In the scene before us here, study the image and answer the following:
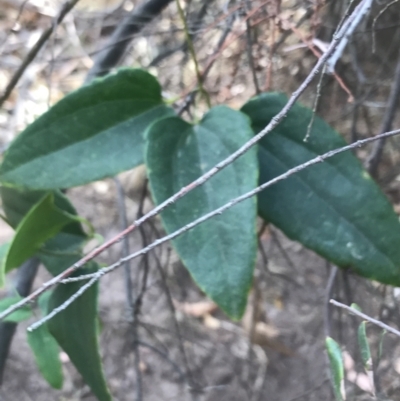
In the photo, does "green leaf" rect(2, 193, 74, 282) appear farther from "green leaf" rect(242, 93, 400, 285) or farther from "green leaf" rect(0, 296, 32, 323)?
"green leaf" rect(242, 93, 400, 285)

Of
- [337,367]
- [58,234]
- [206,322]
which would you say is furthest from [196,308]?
[337,367]

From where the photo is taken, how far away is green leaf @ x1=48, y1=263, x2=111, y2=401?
19.4 inches

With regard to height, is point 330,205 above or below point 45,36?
below

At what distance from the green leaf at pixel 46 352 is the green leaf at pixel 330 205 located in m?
0.25

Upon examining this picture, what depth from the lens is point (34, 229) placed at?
472 millimetres

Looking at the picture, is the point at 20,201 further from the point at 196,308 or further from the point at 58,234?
the point at 196,308

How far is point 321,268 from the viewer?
3.40ft

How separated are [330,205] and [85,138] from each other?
0.81 feet

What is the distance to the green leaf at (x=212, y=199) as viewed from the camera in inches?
17.2

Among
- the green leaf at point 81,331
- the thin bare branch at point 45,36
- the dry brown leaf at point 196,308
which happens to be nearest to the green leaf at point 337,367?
the green leaf at point 81,331

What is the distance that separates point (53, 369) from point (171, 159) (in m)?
0.25

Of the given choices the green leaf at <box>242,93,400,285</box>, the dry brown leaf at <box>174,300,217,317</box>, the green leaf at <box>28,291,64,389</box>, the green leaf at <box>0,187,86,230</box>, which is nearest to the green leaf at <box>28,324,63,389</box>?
the green leaf at <box>28,291,64,389</box>

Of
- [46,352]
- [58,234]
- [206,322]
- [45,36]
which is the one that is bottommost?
[206,322]

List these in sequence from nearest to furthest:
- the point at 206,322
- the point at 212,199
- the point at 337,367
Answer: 1. the point at 337,367
2. the point at 212,199
3. the point at 206,322
